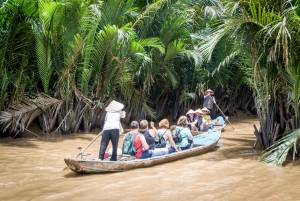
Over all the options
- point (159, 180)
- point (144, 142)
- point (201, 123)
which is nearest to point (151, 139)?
point (144, 142)

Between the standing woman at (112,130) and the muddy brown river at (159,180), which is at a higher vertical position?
the standing woman at (112,130)

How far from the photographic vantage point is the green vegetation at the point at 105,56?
712 cm

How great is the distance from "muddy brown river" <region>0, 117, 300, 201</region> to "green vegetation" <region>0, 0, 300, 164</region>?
115 centimetres

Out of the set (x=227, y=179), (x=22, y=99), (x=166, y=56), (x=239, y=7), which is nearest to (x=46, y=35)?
(x=22, y=99)

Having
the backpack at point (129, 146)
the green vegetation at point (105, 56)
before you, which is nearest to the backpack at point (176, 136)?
the backpack at point (129, 146)

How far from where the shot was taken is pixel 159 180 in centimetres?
560

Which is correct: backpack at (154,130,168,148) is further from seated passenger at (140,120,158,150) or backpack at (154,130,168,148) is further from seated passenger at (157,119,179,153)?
seated passenger at (140,120,158,150)

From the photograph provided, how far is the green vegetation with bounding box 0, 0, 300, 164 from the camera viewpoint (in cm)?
712

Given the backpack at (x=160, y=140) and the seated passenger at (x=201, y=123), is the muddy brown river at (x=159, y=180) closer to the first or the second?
the backpack at (x=160, y=140)

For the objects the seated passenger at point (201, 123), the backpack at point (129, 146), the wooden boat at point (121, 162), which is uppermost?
the seated passenger at point (201, 123)

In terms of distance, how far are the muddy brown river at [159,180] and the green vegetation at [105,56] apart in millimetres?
1148

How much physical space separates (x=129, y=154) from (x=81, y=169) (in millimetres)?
1215

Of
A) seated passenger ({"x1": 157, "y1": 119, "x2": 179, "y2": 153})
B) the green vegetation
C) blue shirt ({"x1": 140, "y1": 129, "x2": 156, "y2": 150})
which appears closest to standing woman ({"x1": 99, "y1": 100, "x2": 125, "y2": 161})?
blue shirt ({"x1": 140, "y1": 129, "x2": 156, "y2": 150})

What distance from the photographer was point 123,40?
1005cm
